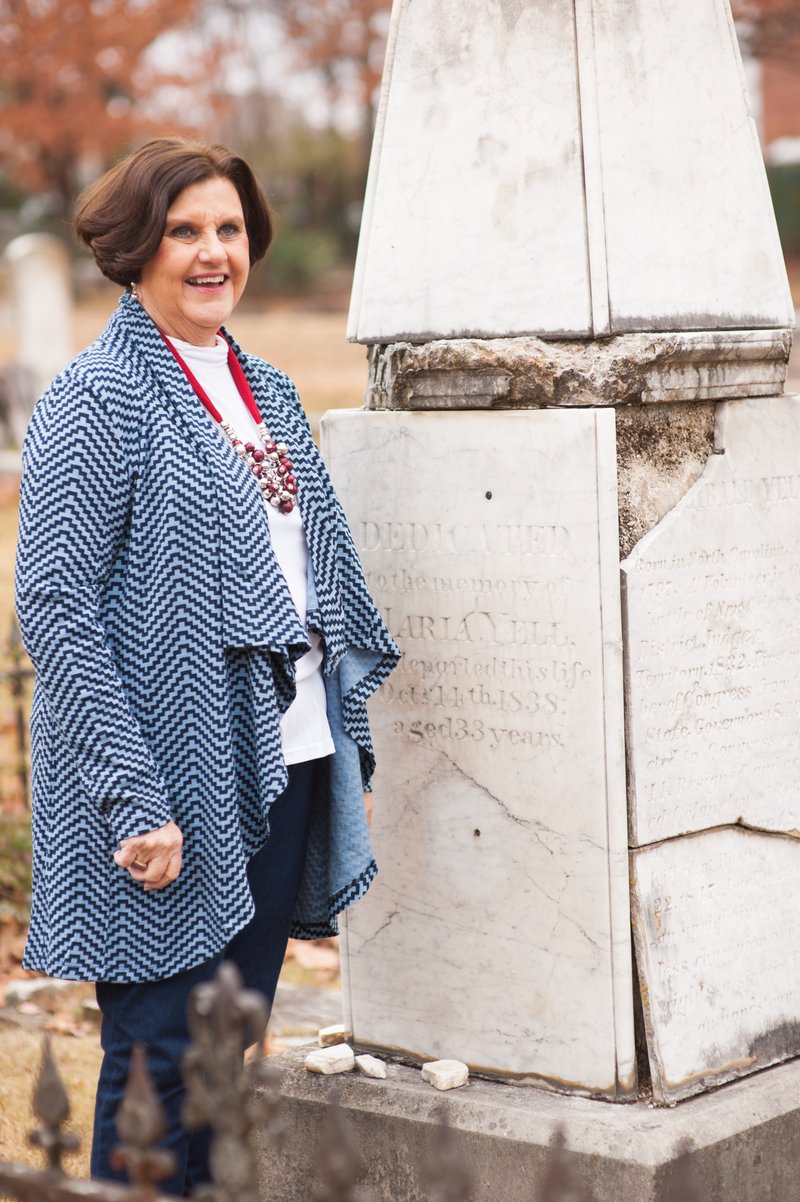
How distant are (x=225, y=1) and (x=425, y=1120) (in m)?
28.7

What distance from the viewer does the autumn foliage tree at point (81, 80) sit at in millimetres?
24797

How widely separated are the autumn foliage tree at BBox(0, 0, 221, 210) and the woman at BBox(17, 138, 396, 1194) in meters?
23.7

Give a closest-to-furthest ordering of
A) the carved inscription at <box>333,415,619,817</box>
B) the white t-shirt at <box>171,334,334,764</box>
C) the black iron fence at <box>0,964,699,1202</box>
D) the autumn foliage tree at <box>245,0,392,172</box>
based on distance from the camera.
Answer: the black iron fence at <box>0,964,699,1202</box> → the white t-shirt at <box>171,334,334,764</box> → the carved inscription at <box>333,415,619,817</box> → the autumn foliage tree at <box>245,0,392,172</box>

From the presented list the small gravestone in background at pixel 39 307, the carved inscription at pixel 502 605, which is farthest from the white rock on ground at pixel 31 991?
the small gravestone in background at pixel 39 307

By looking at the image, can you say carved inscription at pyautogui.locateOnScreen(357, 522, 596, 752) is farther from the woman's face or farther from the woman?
the woman's face

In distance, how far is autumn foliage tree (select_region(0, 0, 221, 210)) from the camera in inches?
976

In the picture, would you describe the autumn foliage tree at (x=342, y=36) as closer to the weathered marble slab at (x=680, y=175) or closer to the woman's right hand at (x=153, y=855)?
the weathered marble slab at (x=680, y=175)

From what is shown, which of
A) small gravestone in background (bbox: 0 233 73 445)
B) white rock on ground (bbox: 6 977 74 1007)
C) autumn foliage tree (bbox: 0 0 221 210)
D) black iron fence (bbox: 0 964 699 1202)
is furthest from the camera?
autumn foliage tree (bbox: 0 0 221 210)

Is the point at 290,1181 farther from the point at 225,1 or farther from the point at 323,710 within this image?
the point at 225,1

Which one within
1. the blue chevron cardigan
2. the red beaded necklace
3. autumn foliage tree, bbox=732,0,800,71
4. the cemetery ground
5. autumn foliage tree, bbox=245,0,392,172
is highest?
autumn foliage tree, bbox=245,0,392,172

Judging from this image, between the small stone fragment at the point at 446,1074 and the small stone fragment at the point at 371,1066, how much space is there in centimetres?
9

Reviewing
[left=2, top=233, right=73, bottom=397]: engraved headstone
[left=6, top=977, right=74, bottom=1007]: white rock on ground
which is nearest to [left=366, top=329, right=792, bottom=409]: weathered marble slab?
[left=6, top=977, right=74, bottom=1007]: white rock on ground

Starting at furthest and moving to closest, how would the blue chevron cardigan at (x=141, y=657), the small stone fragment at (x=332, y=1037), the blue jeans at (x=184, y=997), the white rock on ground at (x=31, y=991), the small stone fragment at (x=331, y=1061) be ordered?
the white rock on ground at (x=31, y=991), the small stone fragment at (x=332, y=1037), the small stone fragment at (x=331, y=1061), the blue jeans at (x=184, y=997), the blue chevron cardigan at (x=141, y=657)

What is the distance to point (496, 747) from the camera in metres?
3.14
